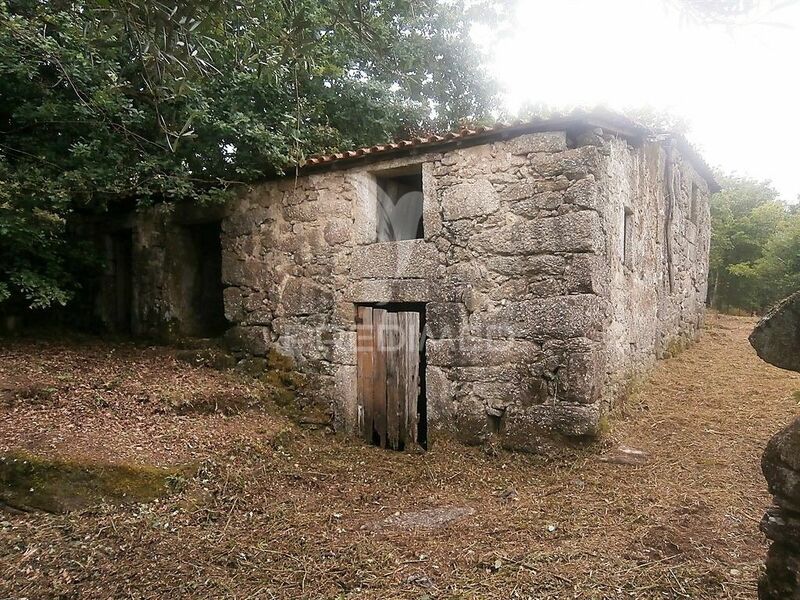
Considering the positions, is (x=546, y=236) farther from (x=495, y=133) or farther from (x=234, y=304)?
(x=234, y=304)

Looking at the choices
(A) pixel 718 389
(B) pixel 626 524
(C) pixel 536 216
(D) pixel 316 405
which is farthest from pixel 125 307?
(A) pixel 718 389

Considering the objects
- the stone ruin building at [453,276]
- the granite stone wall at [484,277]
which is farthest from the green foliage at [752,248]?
the granite stone wall at [484,277]

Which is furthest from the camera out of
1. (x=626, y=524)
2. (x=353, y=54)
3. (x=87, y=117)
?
(x=353, y=54)

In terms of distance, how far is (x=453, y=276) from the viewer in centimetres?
506

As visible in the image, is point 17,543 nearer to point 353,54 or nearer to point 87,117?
point 87,117

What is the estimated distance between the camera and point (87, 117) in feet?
18.0

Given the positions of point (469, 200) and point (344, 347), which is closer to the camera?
point (469, 200)

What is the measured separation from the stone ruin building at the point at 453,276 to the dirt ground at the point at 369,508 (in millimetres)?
545

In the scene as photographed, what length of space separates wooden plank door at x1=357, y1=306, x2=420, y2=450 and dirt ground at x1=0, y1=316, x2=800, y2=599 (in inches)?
10.1

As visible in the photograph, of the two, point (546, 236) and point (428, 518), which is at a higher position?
point (546, 236)

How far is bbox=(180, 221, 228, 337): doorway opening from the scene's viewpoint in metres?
7.19

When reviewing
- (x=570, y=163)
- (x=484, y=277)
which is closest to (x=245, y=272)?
(x=484, y=277)

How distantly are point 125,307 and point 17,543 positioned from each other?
5378mm

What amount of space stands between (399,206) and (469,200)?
1.41m
